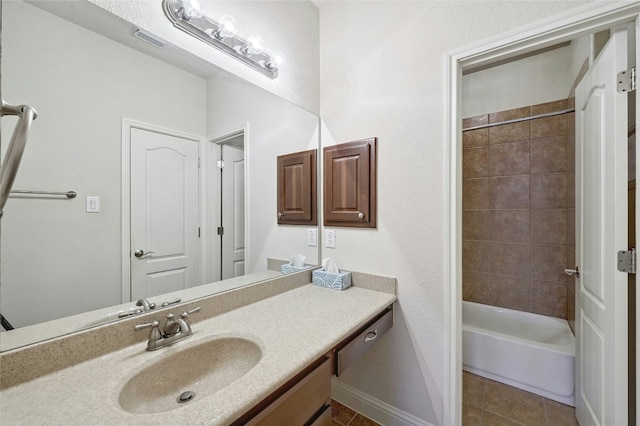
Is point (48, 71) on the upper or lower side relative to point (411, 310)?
upper

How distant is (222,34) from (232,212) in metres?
0.82

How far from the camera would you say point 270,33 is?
154cm

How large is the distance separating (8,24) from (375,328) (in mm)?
1695

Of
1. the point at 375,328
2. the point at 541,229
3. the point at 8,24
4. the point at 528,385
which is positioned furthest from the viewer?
the point at 541,229

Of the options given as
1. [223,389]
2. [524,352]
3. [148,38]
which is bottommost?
[524,352]

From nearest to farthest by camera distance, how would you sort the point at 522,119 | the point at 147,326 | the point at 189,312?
the point at 147,326
the point at 189,312
the point at 522,119

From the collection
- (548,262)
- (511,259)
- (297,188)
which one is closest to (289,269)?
(297,188)

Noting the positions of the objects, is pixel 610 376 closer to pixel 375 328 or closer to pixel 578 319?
pixel 578 319

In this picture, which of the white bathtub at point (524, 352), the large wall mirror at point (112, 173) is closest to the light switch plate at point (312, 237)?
the large wall mirror at point (112, 173)

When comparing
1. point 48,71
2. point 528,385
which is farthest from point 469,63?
point 528,385

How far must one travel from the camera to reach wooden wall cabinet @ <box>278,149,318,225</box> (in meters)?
1.71

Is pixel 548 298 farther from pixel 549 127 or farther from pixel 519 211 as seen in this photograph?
pixel 549 127

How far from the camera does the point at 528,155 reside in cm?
234

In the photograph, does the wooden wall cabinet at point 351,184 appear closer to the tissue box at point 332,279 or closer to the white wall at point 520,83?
the tissue box at point 332,279
